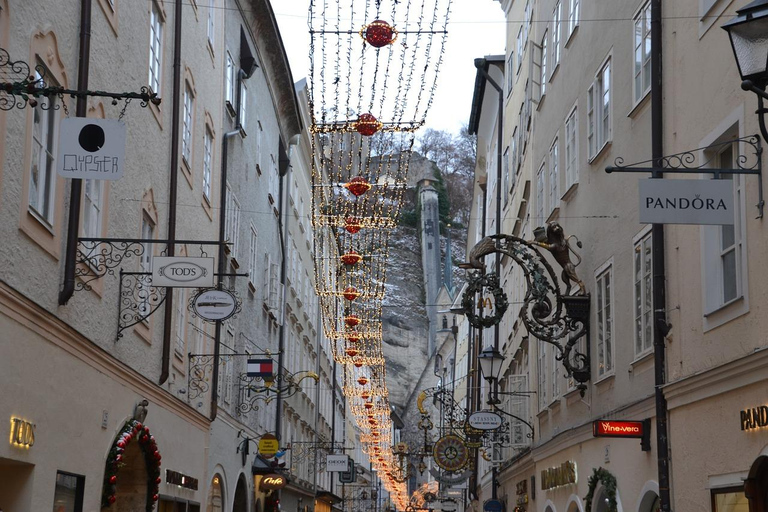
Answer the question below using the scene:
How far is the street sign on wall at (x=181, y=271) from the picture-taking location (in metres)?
12.7

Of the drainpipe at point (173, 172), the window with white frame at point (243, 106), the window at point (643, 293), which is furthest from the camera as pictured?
the window with white frame at point (243, 106)

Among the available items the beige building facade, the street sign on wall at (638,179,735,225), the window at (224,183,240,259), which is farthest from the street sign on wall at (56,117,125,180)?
the window at (224,183,240,259)

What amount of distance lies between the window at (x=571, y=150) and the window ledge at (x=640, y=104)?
3915 millimetres

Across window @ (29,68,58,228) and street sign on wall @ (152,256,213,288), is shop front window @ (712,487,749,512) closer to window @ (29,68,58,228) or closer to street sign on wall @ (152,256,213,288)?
street sign on wall @ (152,256,213,288)

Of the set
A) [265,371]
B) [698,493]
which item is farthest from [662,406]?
[265,371]

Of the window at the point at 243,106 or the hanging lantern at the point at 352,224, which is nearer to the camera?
the window at the point at 243,106

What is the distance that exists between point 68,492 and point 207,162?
10118 millimetres

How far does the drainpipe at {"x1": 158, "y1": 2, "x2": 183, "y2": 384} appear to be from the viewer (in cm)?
1675

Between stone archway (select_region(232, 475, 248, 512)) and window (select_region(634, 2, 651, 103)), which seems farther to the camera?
stone archway (select_region(232, 475, 248, 512))

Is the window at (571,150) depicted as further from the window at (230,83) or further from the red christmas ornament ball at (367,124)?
the window at (230,83)

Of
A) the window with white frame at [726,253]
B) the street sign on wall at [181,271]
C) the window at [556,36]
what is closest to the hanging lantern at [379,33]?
the street sign on wall at [181,271]

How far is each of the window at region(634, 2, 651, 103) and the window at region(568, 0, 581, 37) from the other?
453 cm

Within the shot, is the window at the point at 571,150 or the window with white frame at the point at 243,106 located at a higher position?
the window with white frame at the point at 243,106

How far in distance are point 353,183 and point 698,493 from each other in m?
14.0
